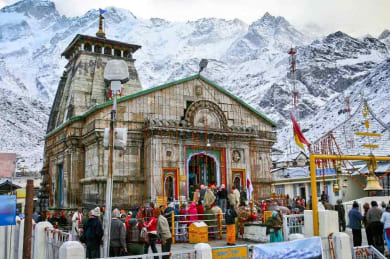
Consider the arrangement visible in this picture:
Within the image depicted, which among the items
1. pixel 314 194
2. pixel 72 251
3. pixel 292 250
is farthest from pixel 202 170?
pixel 72 251

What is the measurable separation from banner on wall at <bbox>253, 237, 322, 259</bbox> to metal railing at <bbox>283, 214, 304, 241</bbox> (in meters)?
4.42

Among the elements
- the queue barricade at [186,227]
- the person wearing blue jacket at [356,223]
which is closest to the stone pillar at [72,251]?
the queue barricade at [186,227]

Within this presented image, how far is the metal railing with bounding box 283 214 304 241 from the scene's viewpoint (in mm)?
13984

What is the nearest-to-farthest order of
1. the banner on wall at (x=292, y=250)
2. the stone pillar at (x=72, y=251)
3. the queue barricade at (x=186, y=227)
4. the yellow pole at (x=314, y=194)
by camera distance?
the stone pillar at (x=72, y=251) → the banner on wall at (x=292, y=250) → the yellow pole at (x=314, y=194) → the queue barricade at (x=186, y=227)

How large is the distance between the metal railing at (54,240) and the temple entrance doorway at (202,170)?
13.4 meters

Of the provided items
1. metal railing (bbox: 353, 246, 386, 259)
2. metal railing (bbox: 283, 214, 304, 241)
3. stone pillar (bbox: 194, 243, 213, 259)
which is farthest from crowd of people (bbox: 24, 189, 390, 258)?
stone pillar (bbox: 194, 243, 213, 259)

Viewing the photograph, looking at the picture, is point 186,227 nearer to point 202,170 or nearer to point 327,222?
point 327,222

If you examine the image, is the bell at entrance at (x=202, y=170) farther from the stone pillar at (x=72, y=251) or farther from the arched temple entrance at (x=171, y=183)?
the stone pillar at (x=72, y=251)

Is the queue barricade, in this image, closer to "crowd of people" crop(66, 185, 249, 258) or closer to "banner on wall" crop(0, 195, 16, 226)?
"crowd of people" crop(66, 185, 249, 258)

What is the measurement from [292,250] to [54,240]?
637cm

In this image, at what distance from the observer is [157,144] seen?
73.5 feet

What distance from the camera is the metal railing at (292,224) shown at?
1398cm

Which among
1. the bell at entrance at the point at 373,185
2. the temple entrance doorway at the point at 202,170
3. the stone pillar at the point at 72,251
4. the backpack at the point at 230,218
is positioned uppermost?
the temple entrance doorway at the point at 202,170

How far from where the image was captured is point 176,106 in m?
24.9
